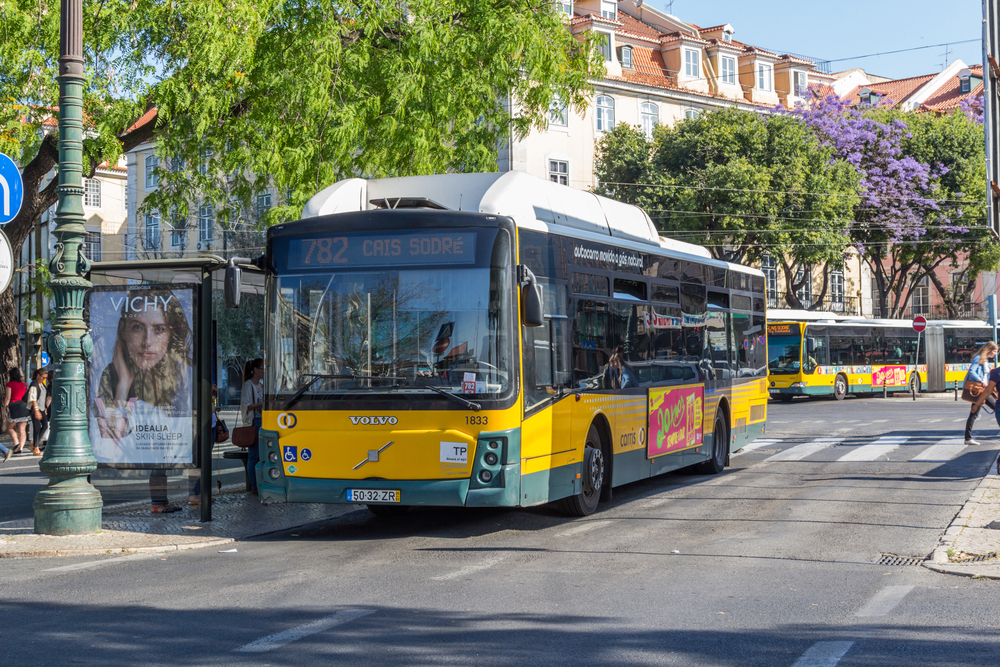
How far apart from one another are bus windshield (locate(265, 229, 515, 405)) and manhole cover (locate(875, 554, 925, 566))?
3258 mm

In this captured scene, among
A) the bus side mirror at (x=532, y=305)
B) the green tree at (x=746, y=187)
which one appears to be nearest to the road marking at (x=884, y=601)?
the bus side mirror at (x=532, y=305)

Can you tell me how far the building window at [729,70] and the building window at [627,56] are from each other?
5.96 m

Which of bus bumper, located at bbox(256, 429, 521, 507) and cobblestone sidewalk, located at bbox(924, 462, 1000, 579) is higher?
bus bumper, located at bbox(256, 429, 521, 507)

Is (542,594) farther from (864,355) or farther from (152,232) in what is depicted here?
(152,232)

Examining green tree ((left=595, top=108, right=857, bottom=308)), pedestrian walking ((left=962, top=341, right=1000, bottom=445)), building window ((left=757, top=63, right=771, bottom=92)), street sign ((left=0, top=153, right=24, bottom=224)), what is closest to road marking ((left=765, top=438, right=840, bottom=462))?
pedestrian walking ((left=962, top=341, right=1000, bottom=445))

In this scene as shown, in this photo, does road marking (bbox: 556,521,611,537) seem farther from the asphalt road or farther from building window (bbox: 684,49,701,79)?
building window (bbox: 684,49,701,79)

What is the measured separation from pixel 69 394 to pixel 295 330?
2264 mm

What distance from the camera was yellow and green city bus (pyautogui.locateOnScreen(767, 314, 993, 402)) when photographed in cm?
4072

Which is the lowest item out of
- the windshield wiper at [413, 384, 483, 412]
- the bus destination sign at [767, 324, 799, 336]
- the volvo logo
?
the volvo logo

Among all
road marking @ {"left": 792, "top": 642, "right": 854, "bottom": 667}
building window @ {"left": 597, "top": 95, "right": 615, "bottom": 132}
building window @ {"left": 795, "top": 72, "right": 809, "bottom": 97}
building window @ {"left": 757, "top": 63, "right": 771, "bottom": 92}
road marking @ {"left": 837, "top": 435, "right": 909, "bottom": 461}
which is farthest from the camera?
building window @ {"left": 795, "top": 72, "right": 809, "bottom": 97}

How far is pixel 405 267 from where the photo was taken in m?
10.1

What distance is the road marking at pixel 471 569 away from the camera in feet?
27.2

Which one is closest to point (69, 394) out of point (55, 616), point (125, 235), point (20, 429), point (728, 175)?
point (55, 616)

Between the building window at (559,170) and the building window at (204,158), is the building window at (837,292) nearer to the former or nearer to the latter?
the building window at (559,170)
